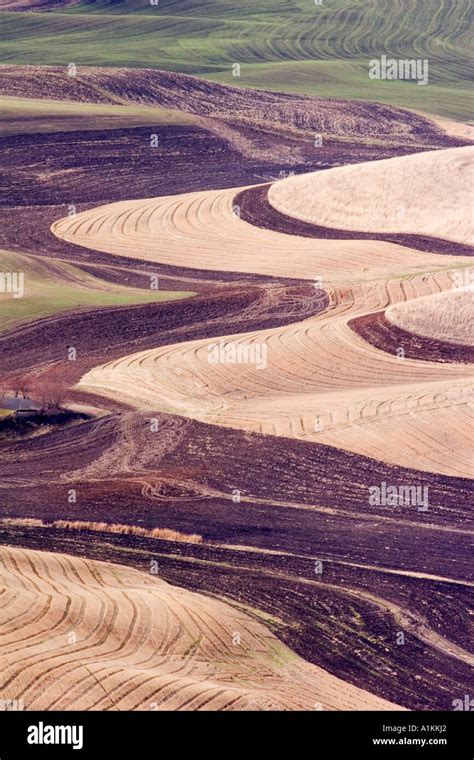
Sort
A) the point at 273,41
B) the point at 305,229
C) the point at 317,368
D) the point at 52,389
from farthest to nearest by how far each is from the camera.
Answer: the point at 273,41 → the point at 305,229 → the point at 317,368 → the point at 52,389

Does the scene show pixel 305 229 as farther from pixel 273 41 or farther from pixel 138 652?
pixel 273 41

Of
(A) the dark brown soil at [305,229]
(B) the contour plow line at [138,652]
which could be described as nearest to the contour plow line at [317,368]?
(A) the dark brown soil at [305,229]

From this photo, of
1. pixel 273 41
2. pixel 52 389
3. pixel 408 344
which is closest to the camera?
pixel 52 389

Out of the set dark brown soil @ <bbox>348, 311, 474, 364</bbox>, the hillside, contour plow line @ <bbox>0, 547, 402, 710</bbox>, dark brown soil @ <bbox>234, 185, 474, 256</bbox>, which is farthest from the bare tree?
the hillside

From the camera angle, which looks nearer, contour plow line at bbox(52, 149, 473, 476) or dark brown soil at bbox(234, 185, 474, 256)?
contour plow line at bbox(52, 149, 473, 476)

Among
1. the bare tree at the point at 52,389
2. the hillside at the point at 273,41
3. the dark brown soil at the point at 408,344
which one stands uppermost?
the hillside at the point at 273,41

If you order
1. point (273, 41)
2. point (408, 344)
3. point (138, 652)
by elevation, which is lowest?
point (138, 652)

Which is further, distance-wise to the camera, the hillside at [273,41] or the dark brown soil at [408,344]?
the hillside at [273,41]

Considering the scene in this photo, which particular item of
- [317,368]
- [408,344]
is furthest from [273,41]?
[317,368]

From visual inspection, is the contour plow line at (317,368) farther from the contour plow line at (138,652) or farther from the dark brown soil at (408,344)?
the contour plow line at (138,652)

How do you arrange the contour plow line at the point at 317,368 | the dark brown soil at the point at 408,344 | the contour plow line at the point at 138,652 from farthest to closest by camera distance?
1. the dark brown soil at the point at 408,344
2. the contour plow line at the point at 317,368
3. the contour plow line at the point at 138,652

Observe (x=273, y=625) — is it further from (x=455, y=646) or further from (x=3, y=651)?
(x=3, y=651)

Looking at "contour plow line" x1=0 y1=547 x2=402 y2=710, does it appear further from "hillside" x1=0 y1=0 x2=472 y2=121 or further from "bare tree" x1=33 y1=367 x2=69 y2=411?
"hillside" x1=0 y1=0 x2=472 y2=121
